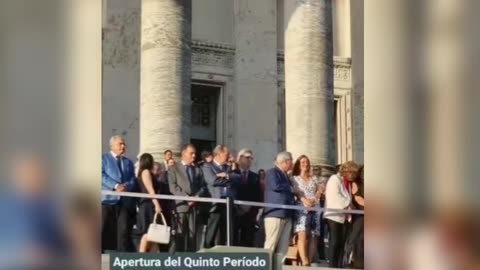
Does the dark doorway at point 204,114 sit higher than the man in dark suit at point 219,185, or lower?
higher

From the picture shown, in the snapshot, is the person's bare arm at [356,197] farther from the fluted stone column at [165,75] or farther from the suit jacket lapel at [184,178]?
the fluted stone column at [165,75]

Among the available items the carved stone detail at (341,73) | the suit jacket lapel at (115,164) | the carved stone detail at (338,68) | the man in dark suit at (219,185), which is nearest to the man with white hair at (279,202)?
the man in dark suit at (219,185)

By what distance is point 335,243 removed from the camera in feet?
32.7

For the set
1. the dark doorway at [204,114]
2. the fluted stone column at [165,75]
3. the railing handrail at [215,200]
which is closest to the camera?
the railing handrail at [215,200]

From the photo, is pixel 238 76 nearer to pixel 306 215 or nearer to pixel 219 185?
pixel 306 215

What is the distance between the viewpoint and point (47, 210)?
4688 mm

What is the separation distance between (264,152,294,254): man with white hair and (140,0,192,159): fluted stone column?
1424 millimetres

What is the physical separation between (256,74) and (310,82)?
5.11 ft

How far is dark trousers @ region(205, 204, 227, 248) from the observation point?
953 centimetres

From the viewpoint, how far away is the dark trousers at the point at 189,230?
363 inches

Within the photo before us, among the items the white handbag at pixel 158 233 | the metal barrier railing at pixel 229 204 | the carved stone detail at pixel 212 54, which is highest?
the carved stone detail at pixel 212 54

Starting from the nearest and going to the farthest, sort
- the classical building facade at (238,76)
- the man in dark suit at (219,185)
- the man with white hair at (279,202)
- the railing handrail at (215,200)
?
the railing handrail at (215,200) < the man in dark suit at (219,185) < the man with white hair at (279,202) < the classical building facade at (238,76)

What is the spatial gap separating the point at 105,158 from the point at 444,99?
4579 millimetres

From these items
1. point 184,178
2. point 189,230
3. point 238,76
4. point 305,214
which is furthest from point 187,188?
point 238,76
